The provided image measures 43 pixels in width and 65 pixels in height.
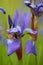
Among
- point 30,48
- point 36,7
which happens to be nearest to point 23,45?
point 30,48

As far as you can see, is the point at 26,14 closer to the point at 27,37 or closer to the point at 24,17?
the point at 24,17

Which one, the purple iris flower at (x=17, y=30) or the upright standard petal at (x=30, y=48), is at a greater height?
the purple iris flower at (x=17, y=30)

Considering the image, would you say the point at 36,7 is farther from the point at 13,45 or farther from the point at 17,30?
the point at 13,45

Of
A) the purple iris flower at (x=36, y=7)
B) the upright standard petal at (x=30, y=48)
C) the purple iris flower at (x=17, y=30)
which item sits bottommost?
the upright standard petal at (x=30, y=48)

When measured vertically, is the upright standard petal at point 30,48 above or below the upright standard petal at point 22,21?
below

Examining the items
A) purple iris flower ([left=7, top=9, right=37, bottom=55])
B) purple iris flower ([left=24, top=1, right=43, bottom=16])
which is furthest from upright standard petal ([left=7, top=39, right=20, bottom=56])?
purple iris flower ([left=24, top=1, right=43, bottom=16])

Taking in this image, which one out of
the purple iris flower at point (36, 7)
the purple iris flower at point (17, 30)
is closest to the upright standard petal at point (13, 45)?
the purple iris flower at point (17, 30)

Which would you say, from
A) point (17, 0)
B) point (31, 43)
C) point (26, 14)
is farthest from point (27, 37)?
point (17, 0)

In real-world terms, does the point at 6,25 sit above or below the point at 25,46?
above

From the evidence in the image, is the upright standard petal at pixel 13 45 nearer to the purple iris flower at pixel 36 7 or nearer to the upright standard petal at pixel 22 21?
the upright standard petal at pixel 22 21

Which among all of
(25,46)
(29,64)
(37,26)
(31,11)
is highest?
(31,11)
